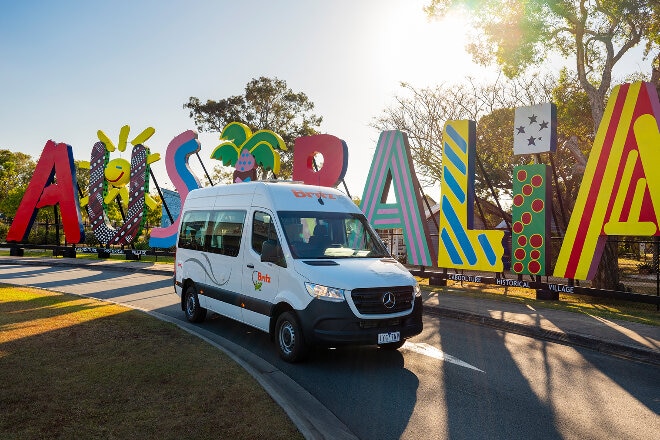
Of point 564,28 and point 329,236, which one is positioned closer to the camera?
point 329,236

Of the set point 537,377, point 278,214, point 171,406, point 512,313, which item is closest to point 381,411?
point 171,406

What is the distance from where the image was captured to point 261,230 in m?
7.62

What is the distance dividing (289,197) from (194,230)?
3.13 metres

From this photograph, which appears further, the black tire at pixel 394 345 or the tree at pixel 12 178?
the tree at pixel 12 178

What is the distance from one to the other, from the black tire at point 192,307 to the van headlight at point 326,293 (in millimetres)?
3955

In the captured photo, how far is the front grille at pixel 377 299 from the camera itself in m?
6.27

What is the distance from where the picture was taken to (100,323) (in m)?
8.38

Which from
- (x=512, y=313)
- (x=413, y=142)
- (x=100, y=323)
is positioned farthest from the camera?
(x=413, y=142)

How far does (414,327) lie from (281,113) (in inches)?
1611

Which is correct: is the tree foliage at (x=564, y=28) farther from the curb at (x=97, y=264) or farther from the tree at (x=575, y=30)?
the curb at (x=97, y=264)

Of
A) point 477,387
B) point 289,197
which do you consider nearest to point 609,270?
point 477,387

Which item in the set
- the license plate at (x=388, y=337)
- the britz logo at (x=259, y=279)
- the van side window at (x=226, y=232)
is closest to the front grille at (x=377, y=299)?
the license plate at (x=388, y=337)

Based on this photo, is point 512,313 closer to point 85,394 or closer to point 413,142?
point 85,394

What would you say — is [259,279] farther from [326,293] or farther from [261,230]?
[326,293]
